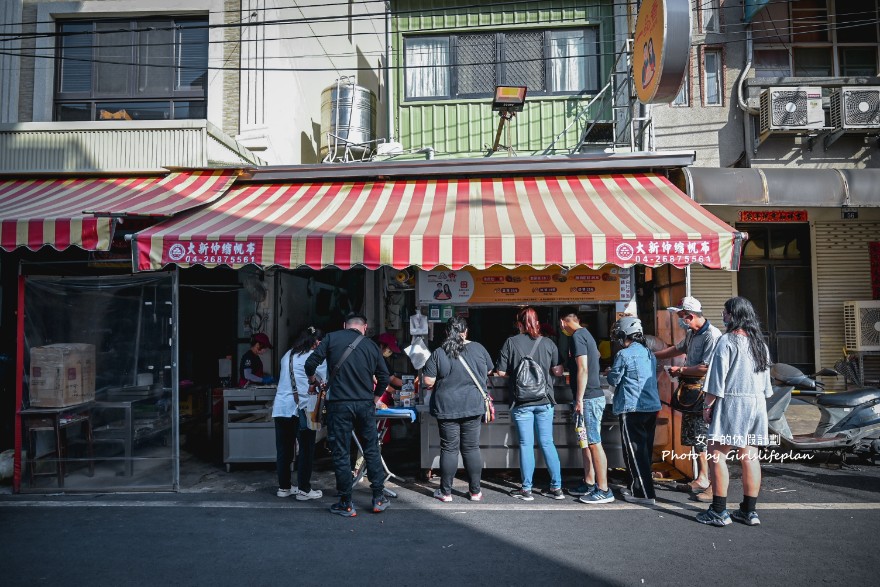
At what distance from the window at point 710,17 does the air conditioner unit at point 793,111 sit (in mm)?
1710

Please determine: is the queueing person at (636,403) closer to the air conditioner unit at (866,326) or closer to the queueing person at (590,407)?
the queueing person at (590,407)

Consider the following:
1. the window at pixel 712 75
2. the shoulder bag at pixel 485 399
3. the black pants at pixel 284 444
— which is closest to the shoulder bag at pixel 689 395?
the shoulder bag at pixel 485 399

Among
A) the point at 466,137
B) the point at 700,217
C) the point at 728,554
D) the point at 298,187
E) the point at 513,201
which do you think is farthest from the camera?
the point at 466,137

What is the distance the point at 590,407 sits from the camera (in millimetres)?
5875

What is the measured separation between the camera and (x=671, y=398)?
647cm

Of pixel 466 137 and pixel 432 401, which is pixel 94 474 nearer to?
pixel 432 401

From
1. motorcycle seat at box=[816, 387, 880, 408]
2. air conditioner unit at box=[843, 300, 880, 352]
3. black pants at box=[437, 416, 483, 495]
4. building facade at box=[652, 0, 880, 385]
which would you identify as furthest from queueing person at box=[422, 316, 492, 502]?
air conditioner unit at box=[843, 300, 880, 352]

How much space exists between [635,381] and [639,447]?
2.25ft

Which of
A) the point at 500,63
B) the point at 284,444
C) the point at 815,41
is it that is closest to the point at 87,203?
the point at 284,444

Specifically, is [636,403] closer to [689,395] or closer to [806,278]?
[689,395]

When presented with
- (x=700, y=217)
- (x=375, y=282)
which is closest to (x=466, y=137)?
(x=375, y=282)

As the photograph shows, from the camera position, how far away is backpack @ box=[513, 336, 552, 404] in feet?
19.3

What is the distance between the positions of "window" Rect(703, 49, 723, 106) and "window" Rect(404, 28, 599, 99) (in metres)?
2.12

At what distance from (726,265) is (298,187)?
548cm
